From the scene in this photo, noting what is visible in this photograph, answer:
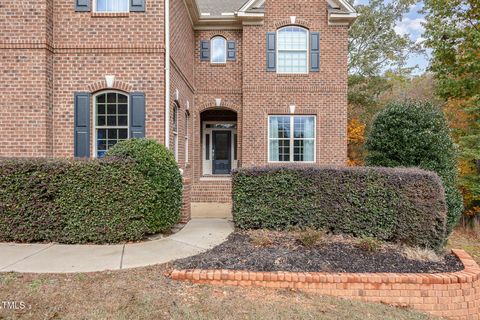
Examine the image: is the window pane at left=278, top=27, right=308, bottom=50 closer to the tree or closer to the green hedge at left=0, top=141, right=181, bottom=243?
the tree

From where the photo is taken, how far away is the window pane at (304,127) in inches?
434

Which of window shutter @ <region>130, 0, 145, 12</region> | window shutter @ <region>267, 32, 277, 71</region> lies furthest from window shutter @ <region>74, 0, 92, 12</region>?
window shutter @ <region>267, 32, 277, 71</region>

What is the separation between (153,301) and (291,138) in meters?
8.42

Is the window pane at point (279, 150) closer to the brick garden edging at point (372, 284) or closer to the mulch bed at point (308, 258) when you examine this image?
the mulch bed at point (308, 258)

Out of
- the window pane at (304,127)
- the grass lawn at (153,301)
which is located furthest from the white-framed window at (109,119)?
the window pane at (304,127)

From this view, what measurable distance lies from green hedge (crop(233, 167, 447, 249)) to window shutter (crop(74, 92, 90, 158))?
390 cm

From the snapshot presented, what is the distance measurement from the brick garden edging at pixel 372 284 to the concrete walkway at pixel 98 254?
0.89 m

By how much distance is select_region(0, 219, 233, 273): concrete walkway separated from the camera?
431 centimetres

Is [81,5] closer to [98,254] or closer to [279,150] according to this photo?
[98,254]

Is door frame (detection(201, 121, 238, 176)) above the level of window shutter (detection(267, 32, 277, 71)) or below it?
below

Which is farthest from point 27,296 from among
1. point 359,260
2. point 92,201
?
point 359,260

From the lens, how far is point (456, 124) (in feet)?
41.1

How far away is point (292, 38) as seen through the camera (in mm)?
10969

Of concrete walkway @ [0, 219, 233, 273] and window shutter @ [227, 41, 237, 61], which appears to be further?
window shutter @ [227, 41, 237, 61]
